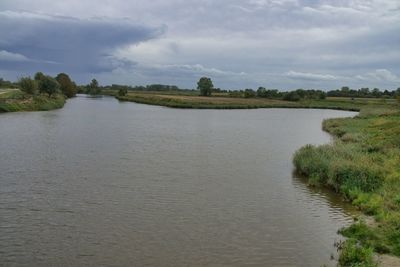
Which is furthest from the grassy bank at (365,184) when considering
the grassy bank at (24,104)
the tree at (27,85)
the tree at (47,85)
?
the tree at (47,85)

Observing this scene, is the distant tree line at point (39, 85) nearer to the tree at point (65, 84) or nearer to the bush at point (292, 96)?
the tree at point (65, 84)

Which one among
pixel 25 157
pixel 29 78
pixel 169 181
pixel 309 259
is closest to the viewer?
pixel 309 259

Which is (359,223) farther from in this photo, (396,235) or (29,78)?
(29,78)

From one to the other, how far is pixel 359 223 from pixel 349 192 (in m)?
4.19

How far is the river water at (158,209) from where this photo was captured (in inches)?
447

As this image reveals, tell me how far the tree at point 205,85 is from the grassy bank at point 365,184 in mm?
113612

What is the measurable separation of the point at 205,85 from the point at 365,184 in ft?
407

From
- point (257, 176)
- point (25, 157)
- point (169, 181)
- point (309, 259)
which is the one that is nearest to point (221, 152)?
point (257, 176)

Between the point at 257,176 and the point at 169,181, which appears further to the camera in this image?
the point at 257,176

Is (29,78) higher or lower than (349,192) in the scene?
higher

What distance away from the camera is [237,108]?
9406cm

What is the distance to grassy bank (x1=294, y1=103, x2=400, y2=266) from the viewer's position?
1148 centimetres

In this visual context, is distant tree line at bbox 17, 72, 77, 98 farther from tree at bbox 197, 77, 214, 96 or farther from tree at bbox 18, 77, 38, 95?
tree at bbox 197, 77, 214, 96

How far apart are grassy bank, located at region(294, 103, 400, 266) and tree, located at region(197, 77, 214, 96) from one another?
114m
